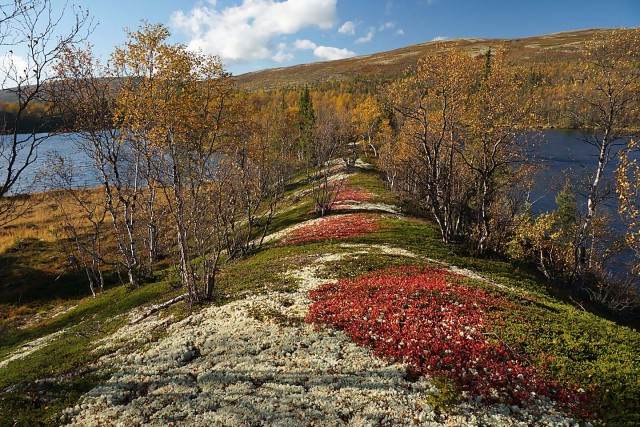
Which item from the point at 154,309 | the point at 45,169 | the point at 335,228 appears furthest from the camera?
the point at 335,228

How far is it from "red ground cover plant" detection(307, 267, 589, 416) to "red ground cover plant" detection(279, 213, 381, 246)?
46.2 ft

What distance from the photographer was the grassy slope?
12.1 m

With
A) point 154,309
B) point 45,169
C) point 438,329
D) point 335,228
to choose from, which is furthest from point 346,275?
point 45,169

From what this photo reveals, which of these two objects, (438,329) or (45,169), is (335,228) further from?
(45,169)

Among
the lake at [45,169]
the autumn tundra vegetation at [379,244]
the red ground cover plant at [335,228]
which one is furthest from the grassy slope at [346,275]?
the lake at [45,169]

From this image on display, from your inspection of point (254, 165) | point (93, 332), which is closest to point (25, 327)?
point (93, 332)

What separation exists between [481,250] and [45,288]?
46590mm

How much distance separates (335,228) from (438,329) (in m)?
23.9

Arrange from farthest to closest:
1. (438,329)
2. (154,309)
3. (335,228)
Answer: (335,228) < (154,309) < (438,329)

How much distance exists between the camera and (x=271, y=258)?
31.3 meters

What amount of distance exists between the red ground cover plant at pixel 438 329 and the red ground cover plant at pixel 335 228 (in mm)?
14074

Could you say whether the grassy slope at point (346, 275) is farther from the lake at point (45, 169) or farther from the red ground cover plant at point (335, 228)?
the lake at point (45, 169)

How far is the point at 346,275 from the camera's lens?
75.9 ft

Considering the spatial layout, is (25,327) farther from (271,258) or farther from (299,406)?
(299,406)
